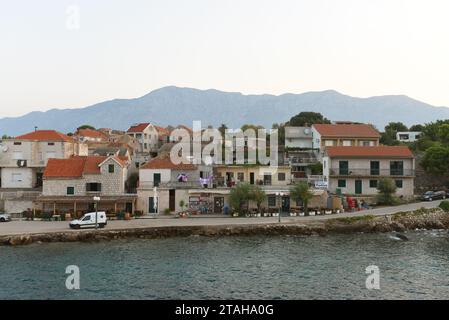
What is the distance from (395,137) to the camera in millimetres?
94750

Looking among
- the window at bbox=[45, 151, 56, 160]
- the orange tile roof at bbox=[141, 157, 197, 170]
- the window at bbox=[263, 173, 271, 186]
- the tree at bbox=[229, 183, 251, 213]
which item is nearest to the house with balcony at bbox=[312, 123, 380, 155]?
the window at bbox=[263, 173, 271, 186]

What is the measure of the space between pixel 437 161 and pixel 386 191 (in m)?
13.0

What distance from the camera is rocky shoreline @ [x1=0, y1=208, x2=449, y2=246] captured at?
3644 centimetres

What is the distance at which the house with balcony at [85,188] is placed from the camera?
4659 centimetres

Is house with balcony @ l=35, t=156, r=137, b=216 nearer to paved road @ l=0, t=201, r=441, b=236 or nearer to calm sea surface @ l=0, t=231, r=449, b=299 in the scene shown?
paved road @ l=0, t=201, r=441, b=236

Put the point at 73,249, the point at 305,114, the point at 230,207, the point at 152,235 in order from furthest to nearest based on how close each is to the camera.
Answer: the point at 305,114 < the point at 230,207 < the point at 152,235 < the point at 73,249

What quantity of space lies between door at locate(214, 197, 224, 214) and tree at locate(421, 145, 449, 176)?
29981mm

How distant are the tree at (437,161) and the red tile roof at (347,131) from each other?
28.8ft

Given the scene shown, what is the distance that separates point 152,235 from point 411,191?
32207mm

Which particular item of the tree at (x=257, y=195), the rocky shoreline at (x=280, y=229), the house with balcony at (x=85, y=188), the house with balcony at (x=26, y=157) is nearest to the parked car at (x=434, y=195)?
the rocky shoreline at (x=280, y=229)

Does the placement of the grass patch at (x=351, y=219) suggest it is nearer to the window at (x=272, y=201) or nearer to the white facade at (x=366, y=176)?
the window at (x=272, y=201)

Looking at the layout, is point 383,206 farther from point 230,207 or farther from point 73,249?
point 73,249
